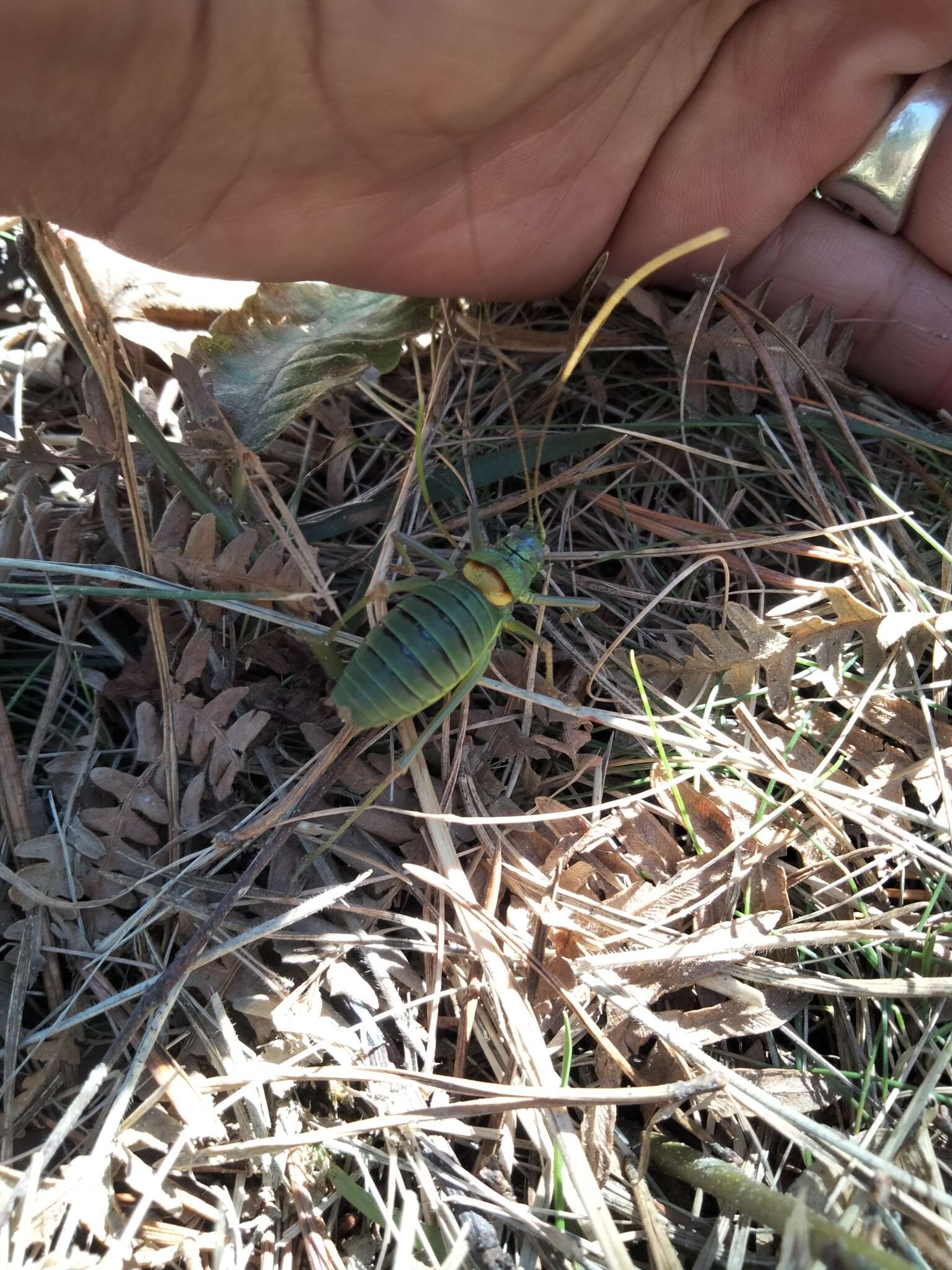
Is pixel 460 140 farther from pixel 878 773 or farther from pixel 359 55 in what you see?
pixel 878 773

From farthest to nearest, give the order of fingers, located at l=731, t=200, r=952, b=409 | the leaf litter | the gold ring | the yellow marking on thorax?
fingers, located at l=731, t=200, r=952, b=409, the gold ring, the yellow marking on thorax, the leaf litter

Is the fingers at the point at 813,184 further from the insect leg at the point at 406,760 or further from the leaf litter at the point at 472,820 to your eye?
the insect leg at the point at 406,760

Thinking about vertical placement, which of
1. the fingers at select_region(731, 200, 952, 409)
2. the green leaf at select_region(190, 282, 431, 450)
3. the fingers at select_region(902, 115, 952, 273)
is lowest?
the green leaf at select_region(190, 282, 431, 450)

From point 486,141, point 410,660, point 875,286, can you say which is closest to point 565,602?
point 410,660

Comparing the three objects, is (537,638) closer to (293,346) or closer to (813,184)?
(293,346)

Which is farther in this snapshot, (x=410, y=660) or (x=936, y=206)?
(x=936, y=206)

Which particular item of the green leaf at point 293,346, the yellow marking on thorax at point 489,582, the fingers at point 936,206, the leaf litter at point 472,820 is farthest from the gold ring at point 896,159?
the yellow marking on thorax at point 489,582

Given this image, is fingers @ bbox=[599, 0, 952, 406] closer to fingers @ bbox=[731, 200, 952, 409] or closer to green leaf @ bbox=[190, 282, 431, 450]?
fingers @ bbox=[731, 200, 952, 409]

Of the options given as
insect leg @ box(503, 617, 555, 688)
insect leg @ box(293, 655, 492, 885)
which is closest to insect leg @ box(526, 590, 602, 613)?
insect leg @ box(503, 617, 555, 688)
